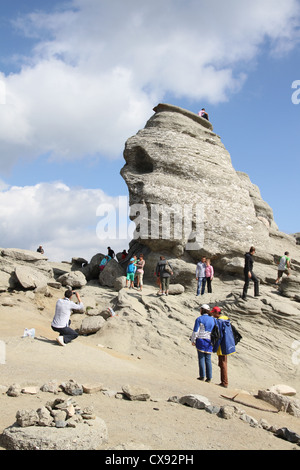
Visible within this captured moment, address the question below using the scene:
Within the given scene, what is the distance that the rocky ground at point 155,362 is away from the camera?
624 centimetres

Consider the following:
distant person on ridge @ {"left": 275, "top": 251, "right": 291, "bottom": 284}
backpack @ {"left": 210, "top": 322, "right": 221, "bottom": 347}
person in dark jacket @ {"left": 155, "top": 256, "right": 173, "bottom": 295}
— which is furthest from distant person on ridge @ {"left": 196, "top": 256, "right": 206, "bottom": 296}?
backpack @ {"left": 210, "top": 322, "right": 221, "bottom": 347}

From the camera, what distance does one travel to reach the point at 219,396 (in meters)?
9.39

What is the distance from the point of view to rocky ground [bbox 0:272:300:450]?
6.24m

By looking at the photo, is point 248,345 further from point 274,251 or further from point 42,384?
point 42,384

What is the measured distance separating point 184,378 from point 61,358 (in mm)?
3684

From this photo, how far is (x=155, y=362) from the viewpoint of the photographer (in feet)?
45.3

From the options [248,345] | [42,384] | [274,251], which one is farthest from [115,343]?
[274,251]

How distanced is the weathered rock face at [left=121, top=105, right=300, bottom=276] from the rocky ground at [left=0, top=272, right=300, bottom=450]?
261 centimetres

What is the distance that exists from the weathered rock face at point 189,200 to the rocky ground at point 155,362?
261 centimetres

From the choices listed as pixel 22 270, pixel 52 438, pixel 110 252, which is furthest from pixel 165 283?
pixel 52 438

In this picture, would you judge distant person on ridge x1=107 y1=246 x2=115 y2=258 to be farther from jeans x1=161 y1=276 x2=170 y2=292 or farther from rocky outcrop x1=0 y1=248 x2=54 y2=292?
jeans x1=161 y1=276 x2=170 y2=292

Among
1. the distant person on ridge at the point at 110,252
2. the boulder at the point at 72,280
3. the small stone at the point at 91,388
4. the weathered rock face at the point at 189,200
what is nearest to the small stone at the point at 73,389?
the small stone at the point at 91,388

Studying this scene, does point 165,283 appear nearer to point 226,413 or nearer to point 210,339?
point 210,339

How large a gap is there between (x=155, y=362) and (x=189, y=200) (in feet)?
37.4
